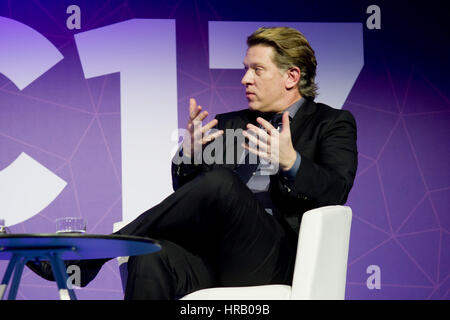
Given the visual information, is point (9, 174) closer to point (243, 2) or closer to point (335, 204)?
point (243, 2)

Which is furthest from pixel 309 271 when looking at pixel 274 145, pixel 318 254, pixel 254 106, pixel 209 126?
pixel 254 106

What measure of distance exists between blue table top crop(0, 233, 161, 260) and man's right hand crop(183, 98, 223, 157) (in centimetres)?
55

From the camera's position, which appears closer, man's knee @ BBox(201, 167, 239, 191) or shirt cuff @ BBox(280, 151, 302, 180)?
man's knee @ BBox(201, 167, 239, 191)

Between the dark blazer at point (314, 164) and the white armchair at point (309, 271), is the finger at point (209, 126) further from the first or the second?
the white armchair at point (309, 271)

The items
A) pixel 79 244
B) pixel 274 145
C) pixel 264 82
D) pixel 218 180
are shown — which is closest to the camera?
pixel 79 244

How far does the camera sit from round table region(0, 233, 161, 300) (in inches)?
70.2

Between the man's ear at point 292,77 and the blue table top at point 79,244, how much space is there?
1119mm

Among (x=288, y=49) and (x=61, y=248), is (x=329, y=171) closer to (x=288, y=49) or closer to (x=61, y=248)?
(x=288, y=49)

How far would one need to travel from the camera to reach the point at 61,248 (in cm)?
193

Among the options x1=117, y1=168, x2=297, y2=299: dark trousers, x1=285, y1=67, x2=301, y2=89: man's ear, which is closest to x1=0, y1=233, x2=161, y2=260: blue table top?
x1=117, y1=168, x2=297, y2=299: dark trousers

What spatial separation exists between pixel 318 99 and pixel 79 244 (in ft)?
7.41

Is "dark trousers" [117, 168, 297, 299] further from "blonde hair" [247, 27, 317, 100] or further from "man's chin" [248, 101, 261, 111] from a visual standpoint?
"blonde hair" [247, 27, 317, 100]
